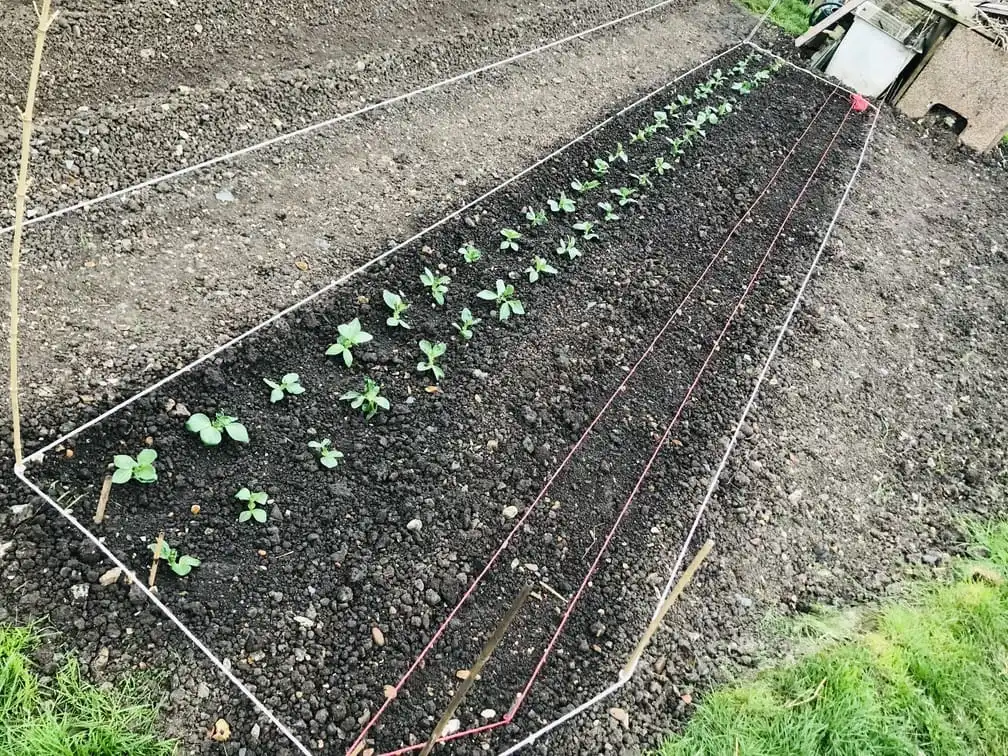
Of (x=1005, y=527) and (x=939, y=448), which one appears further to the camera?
(x=939, y=448)

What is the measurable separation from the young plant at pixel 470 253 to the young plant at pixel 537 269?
28 centimetres

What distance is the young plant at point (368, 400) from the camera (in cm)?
300

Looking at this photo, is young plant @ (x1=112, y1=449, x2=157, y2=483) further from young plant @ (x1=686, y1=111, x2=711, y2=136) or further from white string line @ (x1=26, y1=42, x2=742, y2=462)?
young plant @ (x1=686, y1=111, x2=711, y2=136)

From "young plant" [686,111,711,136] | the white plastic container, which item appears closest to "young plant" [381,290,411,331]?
"young plant" [686,111,711,136]

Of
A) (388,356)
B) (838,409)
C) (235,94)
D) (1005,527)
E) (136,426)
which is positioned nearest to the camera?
(136,426)

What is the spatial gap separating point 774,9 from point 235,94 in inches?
257

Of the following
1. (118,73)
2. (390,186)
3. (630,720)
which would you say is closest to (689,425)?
(630,720)

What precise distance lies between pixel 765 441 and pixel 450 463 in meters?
1.62

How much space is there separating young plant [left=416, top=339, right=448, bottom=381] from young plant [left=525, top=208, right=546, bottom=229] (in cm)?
120

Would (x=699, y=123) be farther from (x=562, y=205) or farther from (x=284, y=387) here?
(x=284, y=387)

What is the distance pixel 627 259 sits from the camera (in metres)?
4.23

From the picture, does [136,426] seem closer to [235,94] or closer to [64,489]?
[64,489]

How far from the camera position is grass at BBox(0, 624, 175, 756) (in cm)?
197

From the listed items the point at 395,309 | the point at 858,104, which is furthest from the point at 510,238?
the point at 858,104
